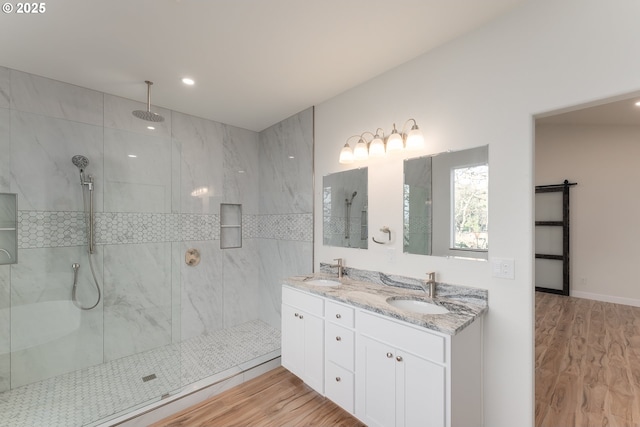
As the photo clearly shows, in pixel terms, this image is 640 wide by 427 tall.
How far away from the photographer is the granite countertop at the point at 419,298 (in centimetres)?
145

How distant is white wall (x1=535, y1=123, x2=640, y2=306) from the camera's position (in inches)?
162

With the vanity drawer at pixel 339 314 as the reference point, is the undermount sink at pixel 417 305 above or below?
above

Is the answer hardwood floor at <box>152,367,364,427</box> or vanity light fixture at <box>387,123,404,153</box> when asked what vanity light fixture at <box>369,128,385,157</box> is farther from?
hardwood floor at <box>152,367,364,427</box>

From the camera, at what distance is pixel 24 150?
87.8 inches

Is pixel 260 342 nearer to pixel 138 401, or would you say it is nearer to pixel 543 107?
pixel 138 401

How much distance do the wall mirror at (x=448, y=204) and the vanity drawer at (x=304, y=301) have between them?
805mm

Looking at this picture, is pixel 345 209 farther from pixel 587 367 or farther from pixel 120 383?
pixel 587 367

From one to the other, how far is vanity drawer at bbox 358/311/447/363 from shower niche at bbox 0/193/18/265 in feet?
9.14

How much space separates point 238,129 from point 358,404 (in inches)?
127

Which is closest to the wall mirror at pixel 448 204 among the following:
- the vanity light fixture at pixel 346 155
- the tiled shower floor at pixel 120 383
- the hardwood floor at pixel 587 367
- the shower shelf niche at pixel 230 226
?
the vanity light fixture at pixel 346 155

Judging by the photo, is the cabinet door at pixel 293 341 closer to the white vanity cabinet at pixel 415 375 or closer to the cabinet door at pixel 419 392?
the white vanity cabinet at pixel 415 375

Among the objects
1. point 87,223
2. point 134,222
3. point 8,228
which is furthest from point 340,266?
point 8,228

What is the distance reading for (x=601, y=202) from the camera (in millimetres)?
4352

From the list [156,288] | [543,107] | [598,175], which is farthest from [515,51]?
[598,175]
